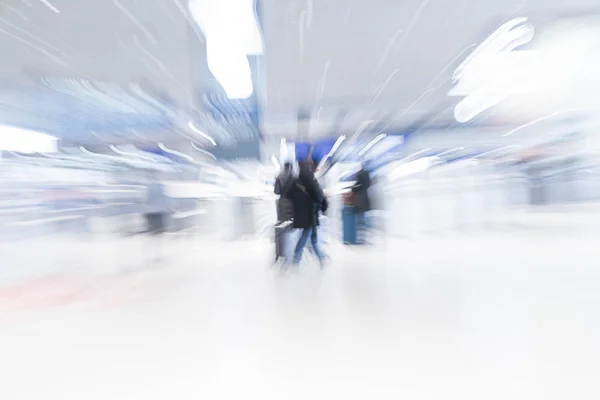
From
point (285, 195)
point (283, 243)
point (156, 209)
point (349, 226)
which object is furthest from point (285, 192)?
point (156, 209)

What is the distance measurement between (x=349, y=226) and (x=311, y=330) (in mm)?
2759

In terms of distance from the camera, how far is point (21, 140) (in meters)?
6.52

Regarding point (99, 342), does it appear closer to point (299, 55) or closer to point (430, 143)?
point (299, 55)

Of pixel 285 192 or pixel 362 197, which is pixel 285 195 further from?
pixel 362 197

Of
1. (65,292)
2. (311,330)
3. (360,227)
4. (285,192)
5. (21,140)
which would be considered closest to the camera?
(311,330)

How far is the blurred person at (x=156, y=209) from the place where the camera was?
4.17 m

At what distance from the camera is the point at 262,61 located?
13.5 ft

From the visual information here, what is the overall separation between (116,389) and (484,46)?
450 cm

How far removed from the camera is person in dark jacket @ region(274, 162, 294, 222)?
3.26 metres

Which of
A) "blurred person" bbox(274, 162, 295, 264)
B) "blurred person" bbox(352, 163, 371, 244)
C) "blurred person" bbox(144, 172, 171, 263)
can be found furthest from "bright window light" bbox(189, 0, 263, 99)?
"blurred person" bbox(352, 163, 371, 244)

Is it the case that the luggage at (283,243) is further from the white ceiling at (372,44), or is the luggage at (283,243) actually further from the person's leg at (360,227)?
the white ceiling at (372,44)

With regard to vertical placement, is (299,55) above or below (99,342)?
above

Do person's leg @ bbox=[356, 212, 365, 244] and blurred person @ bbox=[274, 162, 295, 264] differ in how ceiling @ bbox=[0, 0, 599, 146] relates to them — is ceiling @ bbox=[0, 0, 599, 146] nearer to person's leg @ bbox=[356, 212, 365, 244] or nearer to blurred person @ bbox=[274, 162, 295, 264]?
blurred person @ bbox=[274, 162, 295, 264]

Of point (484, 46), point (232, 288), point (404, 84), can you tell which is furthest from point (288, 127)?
point (232, 288)
